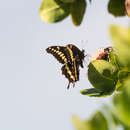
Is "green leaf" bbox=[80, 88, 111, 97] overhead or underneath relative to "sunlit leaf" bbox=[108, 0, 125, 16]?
underneath

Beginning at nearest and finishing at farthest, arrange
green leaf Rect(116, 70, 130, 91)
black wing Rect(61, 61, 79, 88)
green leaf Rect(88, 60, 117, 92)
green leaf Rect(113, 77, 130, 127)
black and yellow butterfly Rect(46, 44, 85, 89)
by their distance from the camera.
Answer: green leaf Rect(113, 77, 130, 127)
green leaf Rect(116, 70, 130, 91)
green leaf Rect(88, 60, 117, 92)
black wing Rect(61, 61, 79, 88)
black and yellow butterfly Rect(46, 44, 85, 89)

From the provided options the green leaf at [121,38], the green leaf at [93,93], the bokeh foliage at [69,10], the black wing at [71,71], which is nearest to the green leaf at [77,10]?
the bokeh foliage at [69,10]

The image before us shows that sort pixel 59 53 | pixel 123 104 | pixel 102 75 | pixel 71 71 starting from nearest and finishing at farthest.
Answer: pixel 123 104
pixel 102 75
pixel 71 71
pixel 59 53

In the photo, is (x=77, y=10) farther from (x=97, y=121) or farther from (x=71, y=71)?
(x=71, y=71)

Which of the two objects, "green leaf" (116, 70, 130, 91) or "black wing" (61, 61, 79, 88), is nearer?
"green leaf" (116, 70, 130, 91)

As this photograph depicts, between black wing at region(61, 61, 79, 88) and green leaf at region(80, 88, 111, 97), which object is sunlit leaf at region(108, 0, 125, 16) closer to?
green leaf at region(80, 88, 111, 97)

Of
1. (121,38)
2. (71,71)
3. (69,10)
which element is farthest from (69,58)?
(121,38)

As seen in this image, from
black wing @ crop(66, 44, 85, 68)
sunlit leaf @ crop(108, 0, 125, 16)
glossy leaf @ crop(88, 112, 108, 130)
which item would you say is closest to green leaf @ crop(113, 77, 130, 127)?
glossy leaf @ crop(88, 112, 108, 130)

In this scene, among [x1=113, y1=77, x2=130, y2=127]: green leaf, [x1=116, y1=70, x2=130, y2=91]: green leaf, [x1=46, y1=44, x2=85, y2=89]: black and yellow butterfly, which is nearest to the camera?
[x1=113, y1=77, x2=130, y2=127]: green leaf
